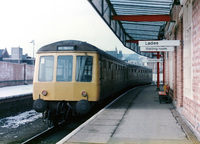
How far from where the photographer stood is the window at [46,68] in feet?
31.7

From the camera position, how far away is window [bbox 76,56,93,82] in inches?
376

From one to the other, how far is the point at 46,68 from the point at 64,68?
675mm

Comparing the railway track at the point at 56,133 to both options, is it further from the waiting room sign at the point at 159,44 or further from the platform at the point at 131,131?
the waiting room sign at the point at 159,44

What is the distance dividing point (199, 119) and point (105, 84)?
5685 millimetres

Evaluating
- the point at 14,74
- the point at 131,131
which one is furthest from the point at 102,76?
the point at 14,74

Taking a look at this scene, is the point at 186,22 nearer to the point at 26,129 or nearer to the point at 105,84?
the point at 105,84

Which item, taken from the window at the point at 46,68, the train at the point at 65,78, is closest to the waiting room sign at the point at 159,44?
the train at the point at 65,78

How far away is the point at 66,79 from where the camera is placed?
31.3 feet

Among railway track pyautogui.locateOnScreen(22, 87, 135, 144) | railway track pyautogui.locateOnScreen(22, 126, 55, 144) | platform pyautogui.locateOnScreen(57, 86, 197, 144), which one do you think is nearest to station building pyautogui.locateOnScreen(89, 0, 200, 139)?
platform pyautogui.locateOnScreen(57, 86, 197, 144)

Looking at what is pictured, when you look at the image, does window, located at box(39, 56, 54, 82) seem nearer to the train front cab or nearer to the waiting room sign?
the train front cab

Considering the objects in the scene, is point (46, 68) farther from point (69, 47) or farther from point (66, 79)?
point (69, 47)

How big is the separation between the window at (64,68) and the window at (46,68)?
0.26 metres

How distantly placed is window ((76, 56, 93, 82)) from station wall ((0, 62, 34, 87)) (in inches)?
862

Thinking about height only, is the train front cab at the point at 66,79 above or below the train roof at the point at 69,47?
below
